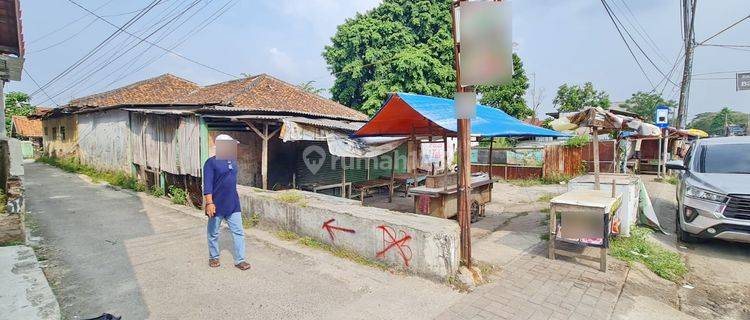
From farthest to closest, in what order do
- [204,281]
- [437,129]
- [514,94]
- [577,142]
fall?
[514,94]
[577,142]
[437,129]
[204,281]

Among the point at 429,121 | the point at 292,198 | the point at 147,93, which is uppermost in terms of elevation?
the point at 147,93

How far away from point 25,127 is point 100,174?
27.7m

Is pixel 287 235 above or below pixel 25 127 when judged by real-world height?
below

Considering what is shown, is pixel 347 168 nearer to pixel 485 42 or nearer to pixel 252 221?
pixel 252 221

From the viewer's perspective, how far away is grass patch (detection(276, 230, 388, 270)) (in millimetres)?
4749

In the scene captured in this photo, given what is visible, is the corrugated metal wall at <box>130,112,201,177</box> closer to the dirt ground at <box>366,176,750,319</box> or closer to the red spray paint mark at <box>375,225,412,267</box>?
the red spray paint mark at <box>375,225,412,267</box>

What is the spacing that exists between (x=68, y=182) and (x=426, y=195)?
45.0 ft

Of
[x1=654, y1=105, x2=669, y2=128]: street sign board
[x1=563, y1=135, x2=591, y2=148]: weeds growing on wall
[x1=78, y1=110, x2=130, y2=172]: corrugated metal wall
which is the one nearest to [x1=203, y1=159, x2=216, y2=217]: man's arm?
[x1=78, y1=110, x2=130, y2=172]: corrugated metal wall

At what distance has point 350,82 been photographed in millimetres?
22328

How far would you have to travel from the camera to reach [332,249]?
5.30m

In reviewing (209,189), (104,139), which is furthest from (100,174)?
(209,189)

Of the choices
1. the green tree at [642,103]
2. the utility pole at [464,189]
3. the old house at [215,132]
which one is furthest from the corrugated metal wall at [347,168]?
the green tree at [642,103]

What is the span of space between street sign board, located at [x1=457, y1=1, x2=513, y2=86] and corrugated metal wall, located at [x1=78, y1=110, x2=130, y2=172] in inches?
507

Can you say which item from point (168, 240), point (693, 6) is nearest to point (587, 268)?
point (168, 240)
